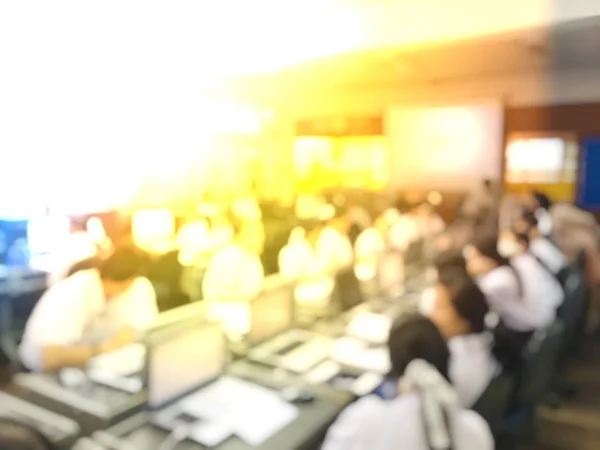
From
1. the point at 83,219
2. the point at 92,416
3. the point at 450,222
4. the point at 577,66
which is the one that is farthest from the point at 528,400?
the point at 83,219

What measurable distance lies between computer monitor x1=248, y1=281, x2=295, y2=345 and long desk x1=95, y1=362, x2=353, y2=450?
1.09 ft

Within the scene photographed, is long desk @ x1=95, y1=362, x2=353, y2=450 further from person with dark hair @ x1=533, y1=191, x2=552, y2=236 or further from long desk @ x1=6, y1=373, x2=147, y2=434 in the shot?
person with dark hair @ x1=533, y1=191, x2=552, y2=236

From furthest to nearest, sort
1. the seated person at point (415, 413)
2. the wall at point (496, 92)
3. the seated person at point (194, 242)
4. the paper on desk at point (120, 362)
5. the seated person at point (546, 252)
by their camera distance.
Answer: the seated person at point (194, 242), the seated person at point (546, 252), the wall at point (496, 92), the paper on desk at point (120, 362), the seated person at point (415, 413)

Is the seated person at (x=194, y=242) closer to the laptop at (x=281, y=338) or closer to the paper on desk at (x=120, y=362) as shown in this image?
the laptop at (x=281, y=338)

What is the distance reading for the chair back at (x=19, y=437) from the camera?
120 cm

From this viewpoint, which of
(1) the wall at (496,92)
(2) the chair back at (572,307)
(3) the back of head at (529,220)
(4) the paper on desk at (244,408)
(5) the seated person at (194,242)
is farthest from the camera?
(5) the seated person at (194,242)

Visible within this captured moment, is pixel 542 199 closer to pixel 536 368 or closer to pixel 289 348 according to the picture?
pixel 536 368

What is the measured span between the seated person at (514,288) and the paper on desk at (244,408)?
4.35 feet

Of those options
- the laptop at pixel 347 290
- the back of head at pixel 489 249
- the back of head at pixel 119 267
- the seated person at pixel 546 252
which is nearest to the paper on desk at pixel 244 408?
the back of head at pixel 119 267

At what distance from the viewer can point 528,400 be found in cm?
214

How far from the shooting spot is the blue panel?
9.68ft

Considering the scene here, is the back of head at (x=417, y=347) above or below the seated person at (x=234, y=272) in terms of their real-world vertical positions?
above

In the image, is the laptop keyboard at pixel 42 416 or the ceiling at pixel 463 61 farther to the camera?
the ceiling at pixel 463 61

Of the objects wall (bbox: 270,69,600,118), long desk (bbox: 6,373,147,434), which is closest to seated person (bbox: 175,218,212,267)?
wall (bbox: 270,69,600,118)
